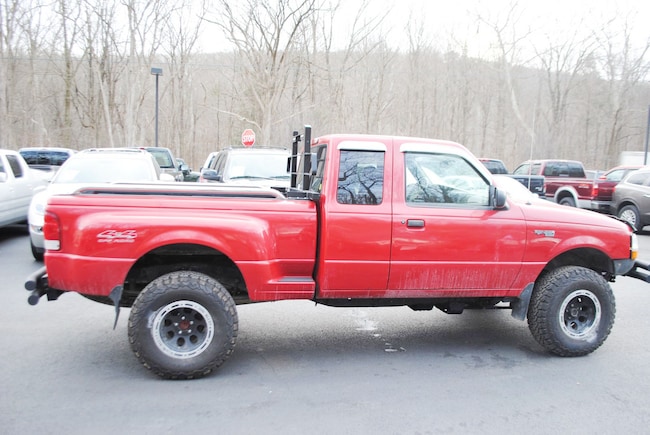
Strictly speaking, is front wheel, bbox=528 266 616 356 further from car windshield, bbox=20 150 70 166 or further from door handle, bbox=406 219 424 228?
car windshield, bbox=20 150 70 166

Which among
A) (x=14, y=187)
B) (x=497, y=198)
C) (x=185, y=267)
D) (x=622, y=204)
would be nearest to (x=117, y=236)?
(x=185, y=267)

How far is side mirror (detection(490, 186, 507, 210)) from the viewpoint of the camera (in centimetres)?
450

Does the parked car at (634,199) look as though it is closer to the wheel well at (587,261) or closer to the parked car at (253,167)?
the wheel well at (587,261)

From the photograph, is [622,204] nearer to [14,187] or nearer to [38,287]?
[38,287]

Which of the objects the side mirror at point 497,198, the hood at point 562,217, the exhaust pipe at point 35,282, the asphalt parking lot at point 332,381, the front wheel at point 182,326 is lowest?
the asphalt parking lot at point 332,381

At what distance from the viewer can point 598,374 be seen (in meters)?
4.45

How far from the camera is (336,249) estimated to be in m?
4.34

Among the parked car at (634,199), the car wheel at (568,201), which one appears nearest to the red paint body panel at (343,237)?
the parked car at (634,199)

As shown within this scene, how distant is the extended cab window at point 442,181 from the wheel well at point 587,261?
1103mm

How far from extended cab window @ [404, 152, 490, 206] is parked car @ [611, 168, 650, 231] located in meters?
10.3

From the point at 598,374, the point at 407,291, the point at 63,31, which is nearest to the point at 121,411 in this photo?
the point at 407,291

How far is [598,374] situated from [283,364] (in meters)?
2.78

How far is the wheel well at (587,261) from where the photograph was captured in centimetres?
505

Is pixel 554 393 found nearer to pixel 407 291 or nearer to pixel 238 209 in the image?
pixel 407 291
